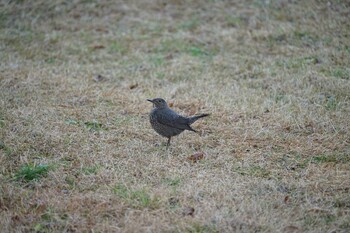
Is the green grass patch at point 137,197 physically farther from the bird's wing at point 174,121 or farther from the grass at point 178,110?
the bird's wing at point 174,121

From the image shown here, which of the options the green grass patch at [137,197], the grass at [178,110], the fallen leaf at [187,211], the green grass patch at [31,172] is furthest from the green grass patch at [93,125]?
the fallen leaf at [187,211]

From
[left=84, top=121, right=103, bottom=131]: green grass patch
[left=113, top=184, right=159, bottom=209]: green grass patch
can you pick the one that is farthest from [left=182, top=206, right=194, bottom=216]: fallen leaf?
[left=84, top=121, right=103, bottom=131]: green grass patch

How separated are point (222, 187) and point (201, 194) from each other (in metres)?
0.21

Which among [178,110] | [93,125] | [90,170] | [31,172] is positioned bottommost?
[178,110]

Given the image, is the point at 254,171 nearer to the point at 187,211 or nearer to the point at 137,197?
the point at 187,211

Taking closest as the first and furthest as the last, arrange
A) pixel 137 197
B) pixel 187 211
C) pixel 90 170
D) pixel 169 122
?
pixel 187 211 < pixel 137 197 < pixel 90 170 < pixel 169 122

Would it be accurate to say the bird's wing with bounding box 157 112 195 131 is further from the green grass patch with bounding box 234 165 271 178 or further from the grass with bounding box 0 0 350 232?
the green grass patch with bounding box 234 165 271 178

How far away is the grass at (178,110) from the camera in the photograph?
4.17 m

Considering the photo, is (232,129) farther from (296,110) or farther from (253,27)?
(253,27)

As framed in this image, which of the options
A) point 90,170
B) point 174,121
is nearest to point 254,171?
point 174,121

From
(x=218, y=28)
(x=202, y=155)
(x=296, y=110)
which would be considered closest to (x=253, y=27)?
(x=218, y=28)

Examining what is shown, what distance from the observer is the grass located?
417 cm

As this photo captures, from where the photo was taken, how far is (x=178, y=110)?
679 centimetres

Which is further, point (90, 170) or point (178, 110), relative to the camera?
point (178, 110)
